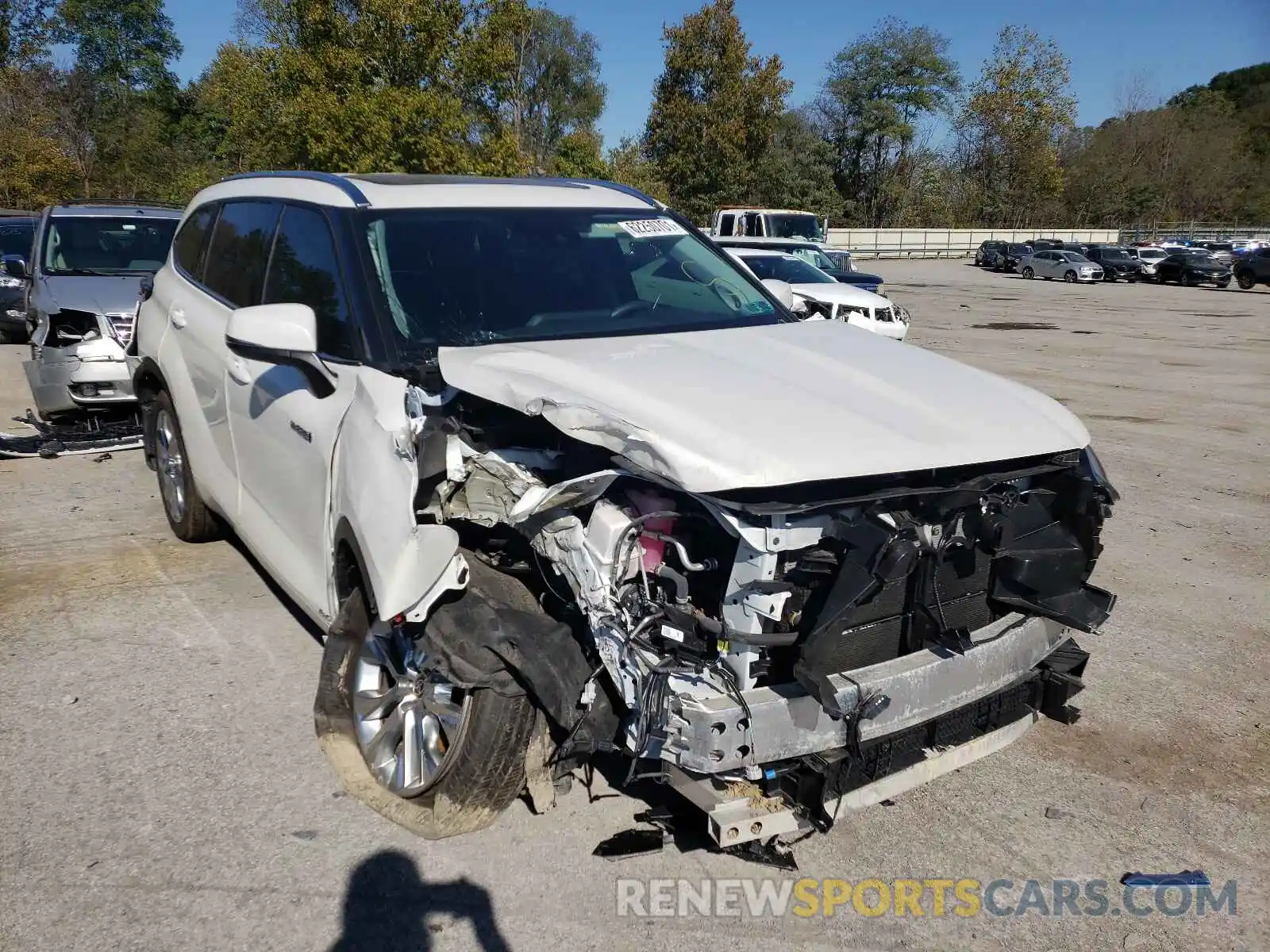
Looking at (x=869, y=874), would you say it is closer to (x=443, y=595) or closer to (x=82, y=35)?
(x=443, y=595)

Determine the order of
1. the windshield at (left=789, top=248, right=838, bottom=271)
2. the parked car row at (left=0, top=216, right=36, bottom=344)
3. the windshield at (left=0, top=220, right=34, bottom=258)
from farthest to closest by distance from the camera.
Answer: the windshield at (left=789, top=248, right=838, bottom=271) → the windshield at (left=0, top=220, right=34, bottom=258) → the parked car row at (left=0, top=216, right=36, bottom=344)

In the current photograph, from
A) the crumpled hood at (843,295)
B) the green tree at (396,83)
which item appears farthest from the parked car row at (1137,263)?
the green tree at (396,83)

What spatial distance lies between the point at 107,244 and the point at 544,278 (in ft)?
25.1

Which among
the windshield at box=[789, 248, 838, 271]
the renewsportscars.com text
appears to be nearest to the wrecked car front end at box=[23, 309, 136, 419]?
the renewsportscars.com text

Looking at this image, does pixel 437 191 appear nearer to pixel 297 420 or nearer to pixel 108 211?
pixel 297 420

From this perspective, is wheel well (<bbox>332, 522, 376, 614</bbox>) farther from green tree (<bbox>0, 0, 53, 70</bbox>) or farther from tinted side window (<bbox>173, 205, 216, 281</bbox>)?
green tree (<bbox>0, 0, 53, 70</bbox>)

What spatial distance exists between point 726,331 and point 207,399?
8.26 ft

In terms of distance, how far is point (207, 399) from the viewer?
4766mm

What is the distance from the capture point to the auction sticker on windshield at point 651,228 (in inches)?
177

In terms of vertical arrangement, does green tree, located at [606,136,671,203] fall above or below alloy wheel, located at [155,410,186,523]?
above

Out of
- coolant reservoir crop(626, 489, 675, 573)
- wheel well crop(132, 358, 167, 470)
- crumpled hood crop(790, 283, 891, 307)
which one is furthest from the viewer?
crumpled hood crop(790, 283, 891, 307)

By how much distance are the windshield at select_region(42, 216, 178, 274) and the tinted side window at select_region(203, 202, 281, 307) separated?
5.00 metres

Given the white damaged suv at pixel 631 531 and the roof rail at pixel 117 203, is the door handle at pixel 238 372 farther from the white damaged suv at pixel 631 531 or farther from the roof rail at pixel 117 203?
the roof rail at pixel 117 203

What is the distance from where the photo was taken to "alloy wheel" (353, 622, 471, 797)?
10.2 ft
